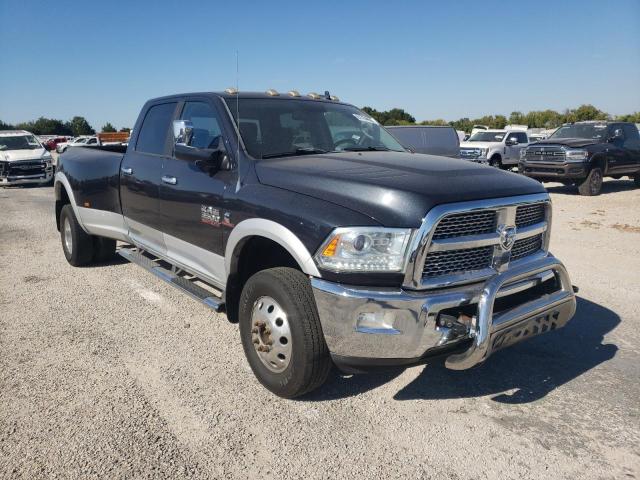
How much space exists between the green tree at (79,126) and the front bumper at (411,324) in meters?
87.0

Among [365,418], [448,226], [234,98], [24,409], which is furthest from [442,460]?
[234,98]

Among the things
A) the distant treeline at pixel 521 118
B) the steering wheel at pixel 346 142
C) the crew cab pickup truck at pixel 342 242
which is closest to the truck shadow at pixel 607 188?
the steering wheel at pixel 346 142

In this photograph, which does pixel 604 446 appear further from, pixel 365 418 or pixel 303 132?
pixel 303 132

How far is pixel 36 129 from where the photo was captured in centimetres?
7956

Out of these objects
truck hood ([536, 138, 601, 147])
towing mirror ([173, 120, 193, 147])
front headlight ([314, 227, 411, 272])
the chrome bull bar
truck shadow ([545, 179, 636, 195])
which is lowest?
truck shadow ([545, 179, 636, 195])

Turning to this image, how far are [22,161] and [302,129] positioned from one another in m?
15.1

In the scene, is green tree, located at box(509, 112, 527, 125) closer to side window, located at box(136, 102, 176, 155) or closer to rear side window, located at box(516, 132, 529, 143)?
rear side window, located at box(516, 132, 529, 143)

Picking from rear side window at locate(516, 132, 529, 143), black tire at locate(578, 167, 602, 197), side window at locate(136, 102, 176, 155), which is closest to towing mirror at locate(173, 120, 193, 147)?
side window at locate(136, 102, 176, 155)

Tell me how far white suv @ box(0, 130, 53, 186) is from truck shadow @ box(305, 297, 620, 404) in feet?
52.2

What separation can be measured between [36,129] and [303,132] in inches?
3494

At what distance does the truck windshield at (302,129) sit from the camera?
377 cm

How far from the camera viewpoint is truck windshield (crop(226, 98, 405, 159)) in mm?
3770

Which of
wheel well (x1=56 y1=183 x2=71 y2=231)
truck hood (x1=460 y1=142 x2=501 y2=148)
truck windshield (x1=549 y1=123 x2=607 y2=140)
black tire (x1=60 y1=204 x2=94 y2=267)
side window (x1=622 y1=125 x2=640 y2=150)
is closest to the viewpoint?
black tire (x1=60 y1=204 x2=94 y2=267)

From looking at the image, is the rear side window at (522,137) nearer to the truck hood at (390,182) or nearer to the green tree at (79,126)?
the truck hood at (390,182)
